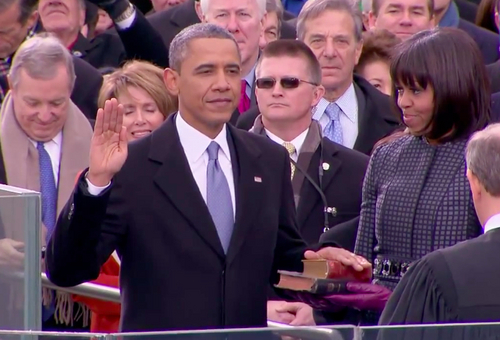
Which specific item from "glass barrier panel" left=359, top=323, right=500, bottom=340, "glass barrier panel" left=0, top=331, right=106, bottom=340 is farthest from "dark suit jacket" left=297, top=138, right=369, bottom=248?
"glass barrier panel" left=0, top=331, right=106, bottom=340

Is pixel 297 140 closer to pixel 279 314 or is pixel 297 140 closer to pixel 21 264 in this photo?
pixel 279 314

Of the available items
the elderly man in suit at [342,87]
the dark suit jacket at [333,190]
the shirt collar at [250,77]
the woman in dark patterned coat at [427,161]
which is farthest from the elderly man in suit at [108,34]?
the woman in dark patterned coat at [427,161]

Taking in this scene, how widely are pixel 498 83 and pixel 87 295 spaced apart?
2.79m

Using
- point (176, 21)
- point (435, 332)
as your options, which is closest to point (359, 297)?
point (435, 332)

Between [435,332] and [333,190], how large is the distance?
2370 mm

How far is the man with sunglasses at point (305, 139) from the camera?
5953 mm

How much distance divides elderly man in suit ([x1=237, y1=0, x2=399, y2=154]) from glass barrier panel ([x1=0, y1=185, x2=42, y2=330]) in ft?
7.94

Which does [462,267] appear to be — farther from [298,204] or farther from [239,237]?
[298,204]

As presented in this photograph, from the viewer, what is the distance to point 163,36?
8.25 meters

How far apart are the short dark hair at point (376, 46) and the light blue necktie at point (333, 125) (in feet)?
2.66

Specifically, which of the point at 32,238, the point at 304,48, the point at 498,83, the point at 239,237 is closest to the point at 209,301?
the point at 239,237

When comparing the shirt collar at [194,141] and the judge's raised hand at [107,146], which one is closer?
the judge's raised hand at [107,146]

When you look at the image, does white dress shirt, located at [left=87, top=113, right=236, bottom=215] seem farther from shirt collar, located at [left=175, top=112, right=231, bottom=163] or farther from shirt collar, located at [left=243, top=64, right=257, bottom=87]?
shirt collar, located at [left=243, top=64, right=257, bottom=87]

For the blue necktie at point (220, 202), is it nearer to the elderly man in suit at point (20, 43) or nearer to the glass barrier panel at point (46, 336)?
the glass barrier panel at point (46, 336)
